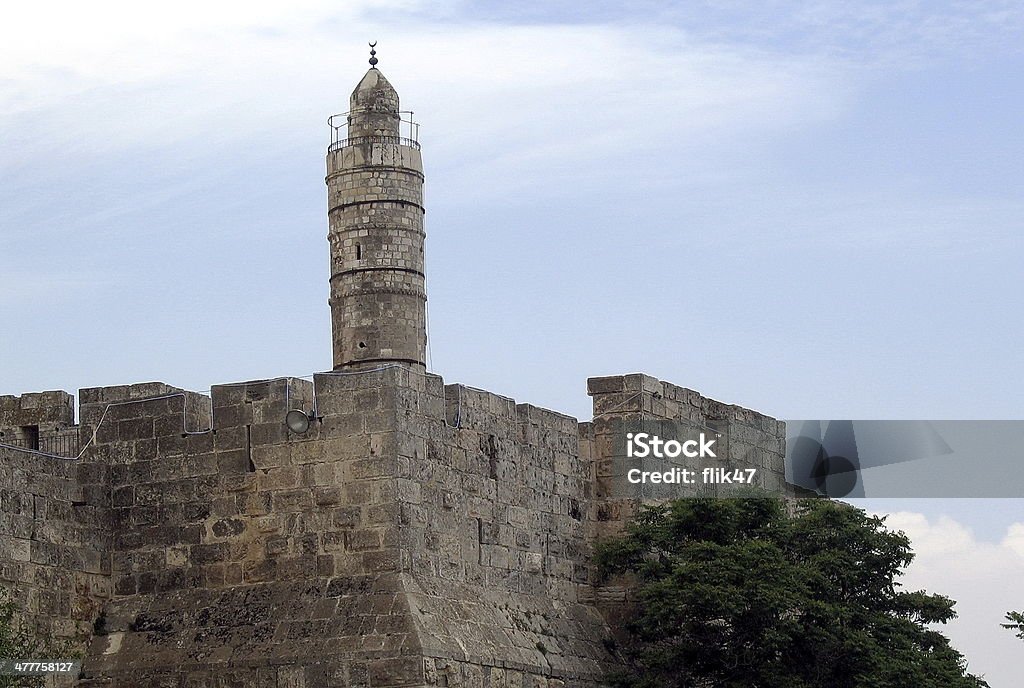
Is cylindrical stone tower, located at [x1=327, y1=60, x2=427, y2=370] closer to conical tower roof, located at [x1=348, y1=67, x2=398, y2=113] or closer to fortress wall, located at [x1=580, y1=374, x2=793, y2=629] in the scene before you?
conical tower roof, located at [x1=348, y1=67, x2=398, y2=113]

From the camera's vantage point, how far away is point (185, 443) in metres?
20.2

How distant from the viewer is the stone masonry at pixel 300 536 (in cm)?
1902

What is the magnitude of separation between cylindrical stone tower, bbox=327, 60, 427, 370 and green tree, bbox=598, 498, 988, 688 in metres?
22.2

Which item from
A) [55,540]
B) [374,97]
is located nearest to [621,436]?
[55,540]

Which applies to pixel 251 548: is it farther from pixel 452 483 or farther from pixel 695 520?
pixel 695 520

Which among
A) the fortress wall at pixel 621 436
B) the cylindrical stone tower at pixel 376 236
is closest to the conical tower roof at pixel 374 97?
the cylindrical stone tower at pixel 376 236

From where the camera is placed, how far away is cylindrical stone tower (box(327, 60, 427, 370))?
4422 centimetres

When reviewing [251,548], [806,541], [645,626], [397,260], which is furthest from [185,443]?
[397,260]

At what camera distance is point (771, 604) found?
20.9 meters

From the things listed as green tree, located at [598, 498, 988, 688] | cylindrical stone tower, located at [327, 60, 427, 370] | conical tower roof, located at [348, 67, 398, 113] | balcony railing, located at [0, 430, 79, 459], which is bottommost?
green tree, located at [598, 498, 988, 688]

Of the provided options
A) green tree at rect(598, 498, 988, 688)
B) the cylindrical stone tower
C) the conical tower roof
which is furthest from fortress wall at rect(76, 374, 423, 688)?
the conical tower roof

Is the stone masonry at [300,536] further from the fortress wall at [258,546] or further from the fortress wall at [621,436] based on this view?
the fortress wall at [621,436]

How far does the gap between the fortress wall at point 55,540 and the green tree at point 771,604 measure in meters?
5.06

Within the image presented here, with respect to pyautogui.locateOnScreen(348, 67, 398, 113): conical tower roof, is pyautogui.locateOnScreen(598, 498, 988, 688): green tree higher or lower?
lower
